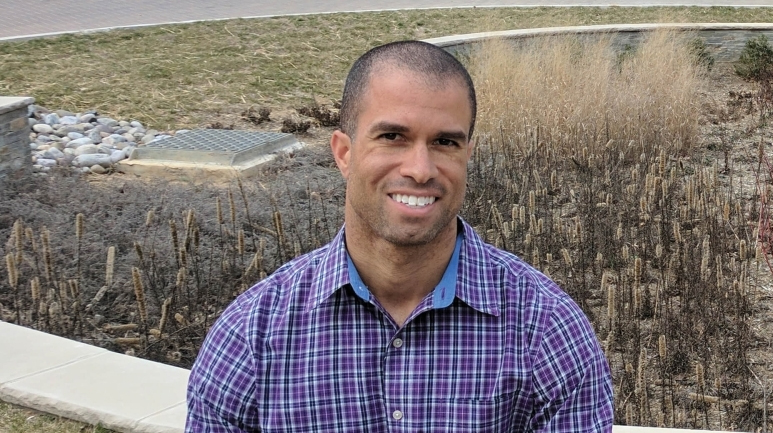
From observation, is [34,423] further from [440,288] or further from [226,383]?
[440,288]

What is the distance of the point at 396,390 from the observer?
199 cm

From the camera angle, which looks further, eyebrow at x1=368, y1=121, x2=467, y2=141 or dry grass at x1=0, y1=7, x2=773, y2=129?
dry grass at x1=0, y1=7, x2=773, y2=129

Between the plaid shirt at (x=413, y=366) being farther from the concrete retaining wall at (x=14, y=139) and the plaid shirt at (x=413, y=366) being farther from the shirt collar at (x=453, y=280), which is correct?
the concrete retaining wall at (x=14, y=139)

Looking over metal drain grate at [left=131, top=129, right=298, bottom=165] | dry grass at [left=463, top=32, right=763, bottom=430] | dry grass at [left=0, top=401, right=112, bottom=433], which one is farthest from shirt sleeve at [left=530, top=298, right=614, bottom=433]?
metal drain grate at [left=131, top=129, right=298, bottom=165]

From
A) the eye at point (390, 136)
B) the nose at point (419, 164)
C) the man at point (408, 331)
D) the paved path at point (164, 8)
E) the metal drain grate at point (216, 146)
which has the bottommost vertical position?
the metal drain grate at point (216, 146)

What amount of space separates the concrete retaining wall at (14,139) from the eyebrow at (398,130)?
202 inches

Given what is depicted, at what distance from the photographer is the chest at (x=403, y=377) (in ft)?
6.50

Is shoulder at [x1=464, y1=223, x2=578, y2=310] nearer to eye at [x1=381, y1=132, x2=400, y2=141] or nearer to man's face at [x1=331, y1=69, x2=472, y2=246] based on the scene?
man's face at [x1=331, y1=69, x2=472, y2=246]

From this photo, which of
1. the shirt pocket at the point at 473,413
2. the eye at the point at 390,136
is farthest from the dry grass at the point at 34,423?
the eye at the point at 390,136

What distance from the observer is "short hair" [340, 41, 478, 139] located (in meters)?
1.98

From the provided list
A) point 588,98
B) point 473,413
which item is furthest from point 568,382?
point 588,98

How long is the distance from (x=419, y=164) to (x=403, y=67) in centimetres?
18

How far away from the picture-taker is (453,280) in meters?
2.01

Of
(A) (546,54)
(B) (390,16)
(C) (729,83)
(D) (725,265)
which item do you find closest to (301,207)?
(D) (725,265)
